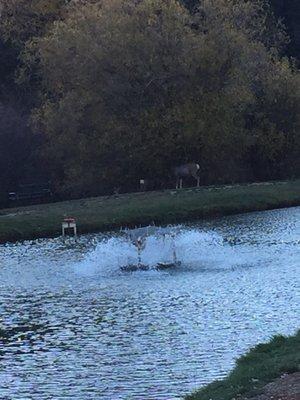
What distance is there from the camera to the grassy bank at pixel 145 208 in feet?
130

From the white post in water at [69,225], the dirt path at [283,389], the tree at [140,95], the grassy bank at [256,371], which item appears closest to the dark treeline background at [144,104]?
the tree at [140,95]

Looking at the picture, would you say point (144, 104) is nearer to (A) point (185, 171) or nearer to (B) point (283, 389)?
(A) point (185, 171)

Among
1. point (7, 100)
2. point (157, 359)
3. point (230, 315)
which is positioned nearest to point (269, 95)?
point (7, 100)

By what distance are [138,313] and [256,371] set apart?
24.6 feet

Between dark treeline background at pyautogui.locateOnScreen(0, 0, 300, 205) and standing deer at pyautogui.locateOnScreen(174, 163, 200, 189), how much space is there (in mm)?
1042

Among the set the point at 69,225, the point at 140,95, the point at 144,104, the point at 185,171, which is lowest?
the point at 69,225

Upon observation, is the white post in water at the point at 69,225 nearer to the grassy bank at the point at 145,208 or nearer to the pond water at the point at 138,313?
the grassy bank at the point at 145,208

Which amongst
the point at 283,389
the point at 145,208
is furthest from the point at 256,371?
the point at 145,208

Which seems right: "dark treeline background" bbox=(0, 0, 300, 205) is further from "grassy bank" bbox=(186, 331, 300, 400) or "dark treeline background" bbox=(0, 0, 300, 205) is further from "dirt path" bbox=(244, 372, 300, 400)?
"dirt path" bbox=(244, 372, 300, 400)

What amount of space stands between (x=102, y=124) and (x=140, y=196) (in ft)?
21.8

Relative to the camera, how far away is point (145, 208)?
4284cm

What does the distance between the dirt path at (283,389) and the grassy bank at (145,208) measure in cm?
2632

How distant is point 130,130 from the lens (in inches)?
2078

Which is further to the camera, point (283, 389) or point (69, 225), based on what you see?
point (69, 225)
